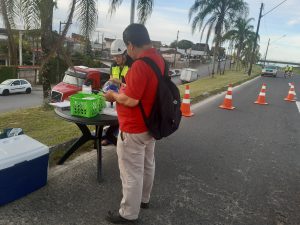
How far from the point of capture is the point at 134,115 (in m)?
2.81

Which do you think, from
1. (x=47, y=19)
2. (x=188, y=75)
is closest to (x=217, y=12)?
(x=188, y=75)

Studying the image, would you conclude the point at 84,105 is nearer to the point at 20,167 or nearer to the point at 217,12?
the point at 20,167

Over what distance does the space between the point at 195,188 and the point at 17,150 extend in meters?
2.16

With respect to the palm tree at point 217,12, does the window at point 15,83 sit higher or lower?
lower

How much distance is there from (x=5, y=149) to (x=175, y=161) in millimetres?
2507

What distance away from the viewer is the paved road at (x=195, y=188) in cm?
315

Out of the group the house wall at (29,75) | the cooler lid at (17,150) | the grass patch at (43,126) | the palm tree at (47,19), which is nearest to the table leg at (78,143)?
the grass patch at (43,126)

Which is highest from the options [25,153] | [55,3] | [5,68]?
[55,3]

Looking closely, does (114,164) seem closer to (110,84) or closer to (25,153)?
(110,84)

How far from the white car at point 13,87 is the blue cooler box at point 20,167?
80.6 feet

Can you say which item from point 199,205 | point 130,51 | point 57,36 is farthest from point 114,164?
point 57,36

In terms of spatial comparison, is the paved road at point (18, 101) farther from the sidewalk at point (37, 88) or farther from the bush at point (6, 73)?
the bush at point (6, 73)

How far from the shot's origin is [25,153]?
3.19m

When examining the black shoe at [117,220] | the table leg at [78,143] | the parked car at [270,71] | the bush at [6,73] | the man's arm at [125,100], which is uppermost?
the man's arm at [125,100]
